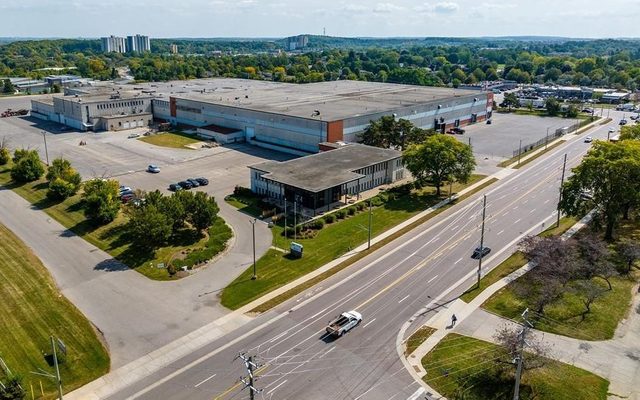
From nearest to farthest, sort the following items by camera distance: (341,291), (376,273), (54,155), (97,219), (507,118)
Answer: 1. (341,291)
2. (376,273)
3. (97,219)
4. (54,155)
5. (507,118)

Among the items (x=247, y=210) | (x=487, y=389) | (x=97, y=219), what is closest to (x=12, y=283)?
(x=97, y=219)

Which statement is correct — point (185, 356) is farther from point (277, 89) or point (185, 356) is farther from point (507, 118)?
point (507, 118)

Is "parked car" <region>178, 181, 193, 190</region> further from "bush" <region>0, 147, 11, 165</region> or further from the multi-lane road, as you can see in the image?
"bush" <region>0, 147, 11, 165</region>

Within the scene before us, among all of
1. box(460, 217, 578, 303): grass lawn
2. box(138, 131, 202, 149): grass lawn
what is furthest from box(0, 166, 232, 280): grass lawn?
box(138, 131, 202, 149): grass lawn

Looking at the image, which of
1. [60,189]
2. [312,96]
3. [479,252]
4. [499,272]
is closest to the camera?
[499,272]

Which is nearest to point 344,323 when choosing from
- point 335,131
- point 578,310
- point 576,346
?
point 576,346

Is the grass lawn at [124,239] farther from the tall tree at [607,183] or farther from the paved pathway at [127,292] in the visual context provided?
the tall tree at [607,183]

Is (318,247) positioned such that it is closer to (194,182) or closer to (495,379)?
(495,379)
